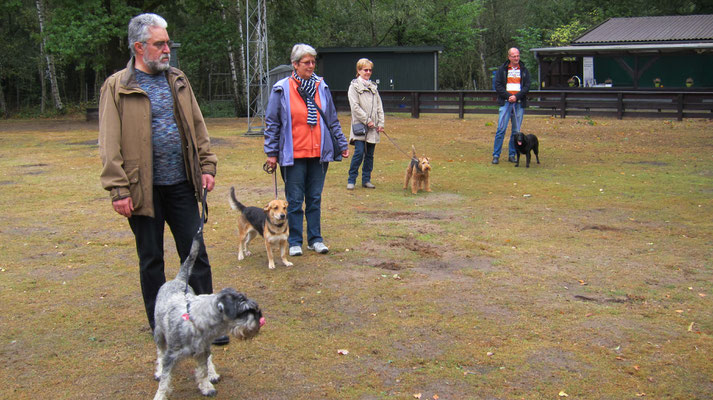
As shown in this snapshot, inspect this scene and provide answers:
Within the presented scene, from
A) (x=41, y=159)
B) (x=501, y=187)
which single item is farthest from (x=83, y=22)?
(x=501, y=187)

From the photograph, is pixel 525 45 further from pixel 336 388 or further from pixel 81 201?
pixel 336 388

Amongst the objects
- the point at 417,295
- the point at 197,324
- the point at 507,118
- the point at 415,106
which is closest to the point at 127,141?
the point at 197,324

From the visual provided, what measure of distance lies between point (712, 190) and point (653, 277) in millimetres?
5110

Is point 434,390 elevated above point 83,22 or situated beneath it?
situated beneath

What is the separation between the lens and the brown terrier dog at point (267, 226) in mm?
6242

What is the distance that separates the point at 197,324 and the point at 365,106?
22.9 ft

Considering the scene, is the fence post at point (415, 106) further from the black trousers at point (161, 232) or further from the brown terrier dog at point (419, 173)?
the black trousers at point (161, 232)

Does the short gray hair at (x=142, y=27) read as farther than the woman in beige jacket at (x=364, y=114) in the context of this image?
No

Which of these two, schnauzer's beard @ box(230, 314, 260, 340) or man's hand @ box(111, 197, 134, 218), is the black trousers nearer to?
man's hand @ box(111, 197, 134, 218)

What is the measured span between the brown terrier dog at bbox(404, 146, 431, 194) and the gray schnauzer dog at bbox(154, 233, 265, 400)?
665cm

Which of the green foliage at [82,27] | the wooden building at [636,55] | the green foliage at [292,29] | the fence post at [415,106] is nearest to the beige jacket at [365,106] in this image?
the fence post at [415,106]

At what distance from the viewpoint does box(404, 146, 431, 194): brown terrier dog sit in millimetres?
10102

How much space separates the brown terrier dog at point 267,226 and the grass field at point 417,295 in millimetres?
142

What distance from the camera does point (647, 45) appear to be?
89.2 feet
